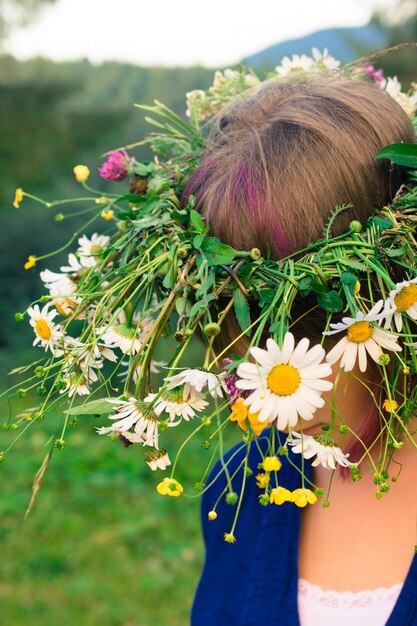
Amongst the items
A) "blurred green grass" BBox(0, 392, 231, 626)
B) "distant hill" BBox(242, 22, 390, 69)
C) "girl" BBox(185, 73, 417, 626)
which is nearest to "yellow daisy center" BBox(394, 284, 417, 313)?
"girl" BBox(185, 73, 417, 626)

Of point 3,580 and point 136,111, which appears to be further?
point 136,111

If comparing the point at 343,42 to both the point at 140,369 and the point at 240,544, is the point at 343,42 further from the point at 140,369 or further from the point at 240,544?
the point at 140,369

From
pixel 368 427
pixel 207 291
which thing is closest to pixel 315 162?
pixel 207 291

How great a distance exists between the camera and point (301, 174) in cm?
95

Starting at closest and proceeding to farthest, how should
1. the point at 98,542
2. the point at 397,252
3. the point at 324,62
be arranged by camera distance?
the point at 397,252 < the point at 324,62 < the point at 98,542

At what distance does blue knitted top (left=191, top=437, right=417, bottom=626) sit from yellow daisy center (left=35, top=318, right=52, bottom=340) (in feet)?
1.31

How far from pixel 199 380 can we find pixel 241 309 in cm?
12

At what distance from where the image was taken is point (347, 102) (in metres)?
1.00

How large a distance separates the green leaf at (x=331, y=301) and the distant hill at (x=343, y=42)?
4.18 metres

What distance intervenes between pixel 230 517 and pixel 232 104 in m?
0.77

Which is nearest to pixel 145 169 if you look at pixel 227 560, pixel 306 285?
pixel 306 285

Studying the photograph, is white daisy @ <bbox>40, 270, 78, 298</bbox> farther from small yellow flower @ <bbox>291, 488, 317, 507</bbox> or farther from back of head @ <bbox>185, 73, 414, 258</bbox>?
small yellow flower @ <bbox>291, 488, 317, 507</bbox>

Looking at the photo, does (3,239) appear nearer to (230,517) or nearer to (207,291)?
(230,517)

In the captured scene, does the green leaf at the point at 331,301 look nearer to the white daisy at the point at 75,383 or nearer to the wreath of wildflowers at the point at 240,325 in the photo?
the wreath of wildflowers at the point at 240,325
